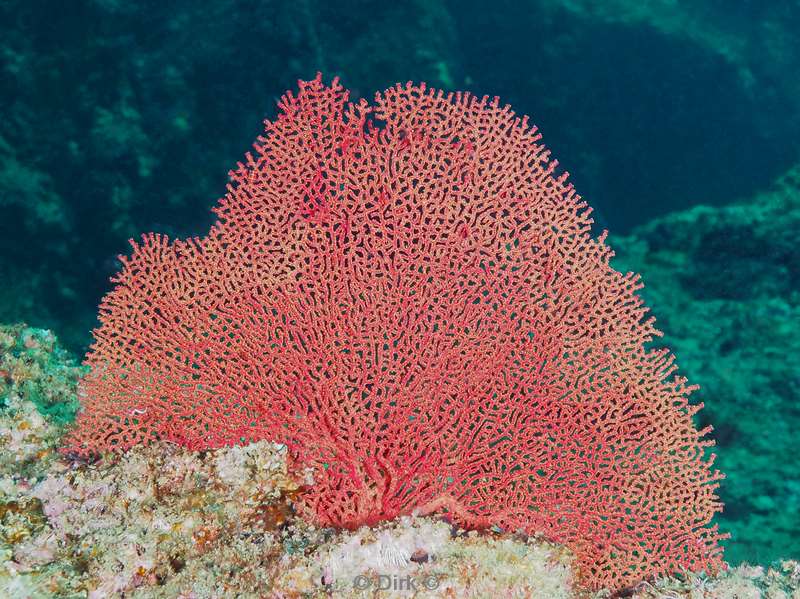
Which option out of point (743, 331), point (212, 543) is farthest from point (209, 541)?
point (743, 331)

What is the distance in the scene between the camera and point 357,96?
10586 mm

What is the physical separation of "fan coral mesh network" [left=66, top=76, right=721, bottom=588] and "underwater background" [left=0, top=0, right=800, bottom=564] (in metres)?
4.47

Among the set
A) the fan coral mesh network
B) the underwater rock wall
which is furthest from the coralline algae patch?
the underwater rock wall

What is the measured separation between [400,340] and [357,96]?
8852 millimetres

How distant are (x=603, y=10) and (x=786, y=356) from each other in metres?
12.5

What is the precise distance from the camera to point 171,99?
977 cm

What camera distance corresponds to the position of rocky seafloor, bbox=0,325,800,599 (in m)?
2.47

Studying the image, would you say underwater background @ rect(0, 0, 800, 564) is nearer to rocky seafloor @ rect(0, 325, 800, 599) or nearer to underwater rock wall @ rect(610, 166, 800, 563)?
underwater rock wall @ rect(610, 166, 800, 563)

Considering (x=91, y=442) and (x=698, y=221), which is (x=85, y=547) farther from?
(x=698, y=221)

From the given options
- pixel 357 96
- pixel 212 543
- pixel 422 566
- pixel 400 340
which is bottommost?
pixel 212 543

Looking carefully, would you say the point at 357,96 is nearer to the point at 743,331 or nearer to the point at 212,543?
the point at 743,331

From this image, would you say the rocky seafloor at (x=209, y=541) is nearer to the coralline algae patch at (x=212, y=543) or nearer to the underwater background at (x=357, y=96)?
the coralline algae patch at (x=212, y=543)

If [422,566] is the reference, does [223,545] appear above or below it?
below

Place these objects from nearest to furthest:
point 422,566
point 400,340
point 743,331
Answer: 1. point 422,566
2. point 400,340
3. point 743,331
